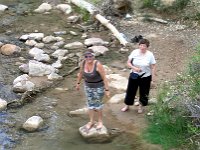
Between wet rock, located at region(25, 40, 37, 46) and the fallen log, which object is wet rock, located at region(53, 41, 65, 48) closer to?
wet rock, located at region(25, 40, 37, 46)

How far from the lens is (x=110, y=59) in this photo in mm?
12398

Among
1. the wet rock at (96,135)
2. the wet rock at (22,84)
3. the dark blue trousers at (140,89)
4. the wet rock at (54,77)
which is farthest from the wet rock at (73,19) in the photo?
the wet rock at (96,135)

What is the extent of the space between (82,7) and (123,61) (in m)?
4.20

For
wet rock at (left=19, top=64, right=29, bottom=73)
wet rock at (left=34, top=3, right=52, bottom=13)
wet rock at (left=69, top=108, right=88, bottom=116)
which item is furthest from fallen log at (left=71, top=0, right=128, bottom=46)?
wet rock at (left=69, top=108, right=88, bottom=116)

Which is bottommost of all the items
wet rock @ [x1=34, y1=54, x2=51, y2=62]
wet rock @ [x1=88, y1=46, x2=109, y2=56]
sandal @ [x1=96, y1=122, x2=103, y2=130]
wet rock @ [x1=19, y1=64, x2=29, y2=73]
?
sandal @ [x1=96, y1=122, x2=103, y2=130]

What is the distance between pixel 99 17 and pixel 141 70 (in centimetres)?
594

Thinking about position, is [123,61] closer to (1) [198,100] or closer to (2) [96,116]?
(2) [96,116]

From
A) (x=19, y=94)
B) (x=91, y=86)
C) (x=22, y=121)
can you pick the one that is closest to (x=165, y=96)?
(x=91, y=86)

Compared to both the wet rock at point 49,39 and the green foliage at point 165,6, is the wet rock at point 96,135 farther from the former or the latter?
the green foliage at point 165,6

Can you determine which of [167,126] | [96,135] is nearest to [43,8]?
[96,135]

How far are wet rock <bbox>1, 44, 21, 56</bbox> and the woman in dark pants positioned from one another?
15.8 ft

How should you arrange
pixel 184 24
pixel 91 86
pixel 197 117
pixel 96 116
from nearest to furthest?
1. pixel 197 117
2. pixel 91 86
3. pixel 96 116
4. pixel 184 24

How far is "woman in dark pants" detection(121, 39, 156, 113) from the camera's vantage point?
8805 millimetres

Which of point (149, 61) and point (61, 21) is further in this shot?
point (61, 21)
